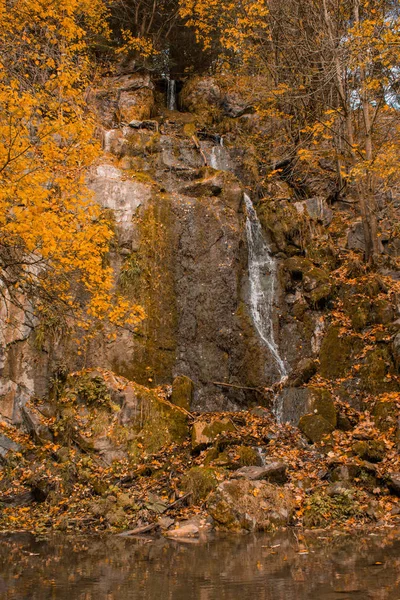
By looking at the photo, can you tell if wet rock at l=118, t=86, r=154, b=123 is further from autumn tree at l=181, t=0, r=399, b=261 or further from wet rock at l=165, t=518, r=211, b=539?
wet rock at l=165, t=518, r=211, b=539

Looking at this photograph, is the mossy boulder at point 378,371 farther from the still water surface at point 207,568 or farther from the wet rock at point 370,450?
the still water surface at point 207,568

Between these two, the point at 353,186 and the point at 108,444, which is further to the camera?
the point at 353,186

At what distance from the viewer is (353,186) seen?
16.9m

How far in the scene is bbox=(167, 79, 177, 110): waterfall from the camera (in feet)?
64.7

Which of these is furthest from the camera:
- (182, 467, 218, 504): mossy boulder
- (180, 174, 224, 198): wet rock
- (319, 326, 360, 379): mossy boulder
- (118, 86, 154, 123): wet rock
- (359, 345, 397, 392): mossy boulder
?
(118, 86, 154, 123): wet rock

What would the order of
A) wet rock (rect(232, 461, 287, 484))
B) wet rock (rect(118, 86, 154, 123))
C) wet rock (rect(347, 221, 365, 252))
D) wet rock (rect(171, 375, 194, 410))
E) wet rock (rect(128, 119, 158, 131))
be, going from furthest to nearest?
wet rock (rect(118, 86, 154, 123))
wet rock (rect(128, 119, 158, 131))
wet rock (rect(347, 221, 365, 252))
wet rock (rect(171, 375, 194, 410))
wet rock (rect(232, 461, 287, 484))

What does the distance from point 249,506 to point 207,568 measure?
2018 mm

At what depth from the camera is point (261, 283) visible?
490 inches

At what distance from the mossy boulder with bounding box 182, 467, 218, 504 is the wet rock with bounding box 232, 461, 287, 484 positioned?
0.34 m

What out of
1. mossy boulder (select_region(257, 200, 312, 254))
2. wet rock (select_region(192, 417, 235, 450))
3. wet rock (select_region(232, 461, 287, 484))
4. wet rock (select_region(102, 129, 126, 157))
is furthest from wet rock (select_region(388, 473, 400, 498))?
wet rock (select_region(102, 129, 126, 157))

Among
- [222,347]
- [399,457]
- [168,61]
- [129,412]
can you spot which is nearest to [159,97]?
[168,61]

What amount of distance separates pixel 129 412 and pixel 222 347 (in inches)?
127

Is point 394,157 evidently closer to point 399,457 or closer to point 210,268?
point 210,268

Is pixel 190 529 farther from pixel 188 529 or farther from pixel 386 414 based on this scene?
pixel 386 414
